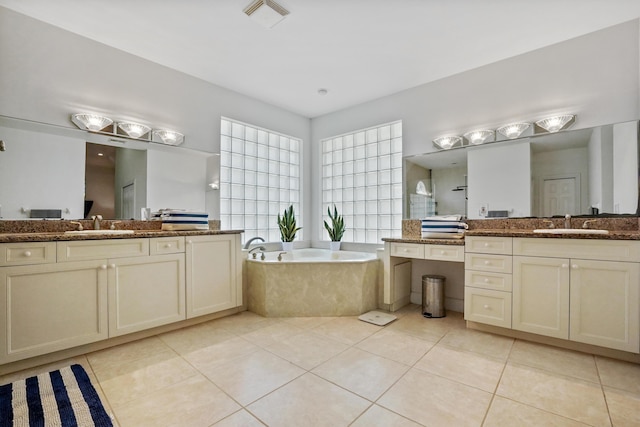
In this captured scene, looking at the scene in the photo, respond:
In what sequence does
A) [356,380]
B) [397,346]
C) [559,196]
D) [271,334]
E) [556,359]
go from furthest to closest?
1. [559,196]
2. [271,334]
3. [397,346]
4. [556,359]
5. [356,380]

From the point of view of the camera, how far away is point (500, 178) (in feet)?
9.55

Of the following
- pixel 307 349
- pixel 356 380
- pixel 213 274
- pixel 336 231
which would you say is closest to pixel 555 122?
pixel 336 231

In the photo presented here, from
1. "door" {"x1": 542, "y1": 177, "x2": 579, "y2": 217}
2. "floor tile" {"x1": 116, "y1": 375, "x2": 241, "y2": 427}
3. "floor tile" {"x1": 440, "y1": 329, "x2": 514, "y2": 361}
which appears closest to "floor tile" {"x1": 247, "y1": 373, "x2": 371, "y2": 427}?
"floor tile" {"x1": 116, "y1": 375, "x2": 241, "y2": 427}

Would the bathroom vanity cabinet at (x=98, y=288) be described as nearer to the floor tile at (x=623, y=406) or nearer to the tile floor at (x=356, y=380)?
the tile floor at (x=356, y=380)

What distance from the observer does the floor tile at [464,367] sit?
177 cm

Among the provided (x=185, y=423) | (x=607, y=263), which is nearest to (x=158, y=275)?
(x=185, y=423)

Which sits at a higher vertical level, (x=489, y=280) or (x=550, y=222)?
(x=550, y=222)

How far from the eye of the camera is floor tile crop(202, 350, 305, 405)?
1677 millimetres

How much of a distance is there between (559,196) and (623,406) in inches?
65.9

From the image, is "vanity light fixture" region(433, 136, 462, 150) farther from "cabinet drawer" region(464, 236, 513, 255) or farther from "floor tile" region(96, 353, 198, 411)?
"floor tile" region(96, 353, 198, 411)

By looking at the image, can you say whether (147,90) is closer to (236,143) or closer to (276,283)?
(236,143)

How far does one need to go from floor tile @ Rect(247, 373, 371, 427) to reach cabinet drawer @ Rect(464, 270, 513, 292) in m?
1.52

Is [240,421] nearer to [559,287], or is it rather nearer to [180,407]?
Result: [180,407]

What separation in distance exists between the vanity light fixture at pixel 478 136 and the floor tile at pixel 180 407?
3107 millimetres
